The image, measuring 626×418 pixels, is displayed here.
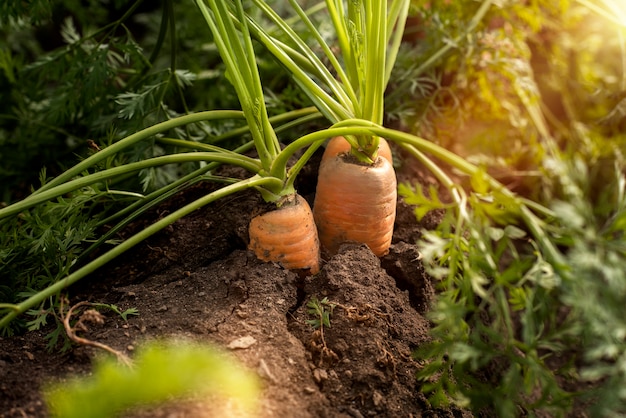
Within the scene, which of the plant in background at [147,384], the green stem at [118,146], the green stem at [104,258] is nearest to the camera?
the plant in background at [147,384]

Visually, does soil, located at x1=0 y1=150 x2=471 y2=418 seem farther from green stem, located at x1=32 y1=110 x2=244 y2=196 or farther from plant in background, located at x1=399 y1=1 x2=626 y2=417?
green stem, located at x1=32 y1=110 x2=244 y2=196

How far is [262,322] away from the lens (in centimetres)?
117

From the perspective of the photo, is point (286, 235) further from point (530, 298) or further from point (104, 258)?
point (530, 298)

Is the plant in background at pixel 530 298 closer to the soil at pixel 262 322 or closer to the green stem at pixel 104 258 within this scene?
the soil at pixel 262 322

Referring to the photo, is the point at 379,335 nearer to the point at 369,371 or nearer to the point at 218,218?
the point at 369,371

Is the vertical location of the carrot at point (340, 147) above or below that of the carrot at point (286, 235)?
above

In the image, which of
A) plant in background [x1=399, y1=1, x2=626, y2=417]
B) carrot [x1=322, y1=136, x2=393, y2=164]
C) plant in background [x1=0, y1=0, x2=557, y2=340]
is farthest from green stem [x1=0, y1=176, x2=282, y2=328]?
plant in background [x1=399, y1=1, x2=626, y2=417]

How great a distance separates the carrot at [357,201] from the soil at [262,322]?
49 mm

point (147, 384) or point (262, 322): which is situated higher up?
point (147, 384)

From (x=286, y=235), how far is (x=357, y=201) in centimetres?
18

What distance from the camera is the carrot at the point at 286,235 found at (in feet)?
4.26

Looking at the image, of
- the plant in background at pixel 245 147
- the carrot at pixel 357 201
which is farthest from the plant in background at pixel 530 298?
the carrot at pixel 357 201

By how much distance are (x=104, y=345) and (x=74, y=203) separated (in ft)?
1.18

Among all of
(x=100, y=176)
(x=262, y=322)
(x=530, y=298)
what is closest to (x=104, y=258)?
(x=100, y=176)
